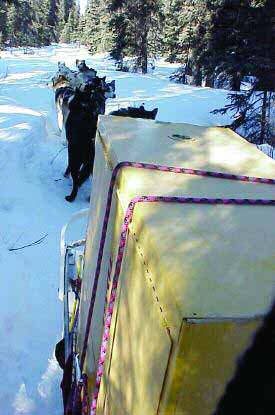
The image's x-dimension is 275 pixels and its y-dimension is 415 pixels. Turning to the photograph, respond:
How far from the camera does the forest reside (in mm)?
12609

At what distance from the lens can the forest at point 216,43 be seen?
12.6 metres

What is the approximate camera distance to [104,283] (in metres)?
2.02

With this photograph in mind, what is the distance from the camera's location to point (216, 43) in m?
13.7

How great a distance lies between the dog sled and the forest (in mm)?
11165

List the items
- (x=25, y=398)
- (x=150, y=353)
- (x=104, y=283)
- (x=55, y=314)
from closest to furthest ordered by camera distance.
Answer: (x=150, y=353), (x=104, y=283), (x=25, y=398), (x=55, y=314)

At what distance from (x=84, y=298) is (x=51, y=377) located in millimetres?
1446

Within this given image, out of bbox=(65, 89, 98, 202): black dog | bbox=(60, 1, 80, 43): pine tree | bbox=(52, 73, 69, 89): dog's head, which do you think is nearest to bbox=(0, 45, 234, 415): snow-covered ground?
bbox=(65, 89, 98, 202): black dog

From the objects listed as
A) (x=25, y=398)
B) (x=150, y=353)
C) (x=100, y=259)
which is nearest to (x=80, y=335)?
(x=100, y=259)

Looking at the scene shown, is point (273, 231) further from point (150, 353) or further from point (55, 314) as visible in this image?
point (55, 314)

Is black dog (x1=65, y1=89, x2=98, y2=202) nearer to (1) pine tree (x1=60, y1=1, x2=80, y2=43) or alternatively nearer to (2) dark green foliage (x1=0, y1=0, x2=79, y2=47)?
(2) dark green foliage (x1=0, y1=0, x2=79, y2=47)

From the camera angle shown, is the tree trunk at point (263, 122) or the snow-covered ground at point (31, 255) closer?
the snow-covered ground at point (31, 255)

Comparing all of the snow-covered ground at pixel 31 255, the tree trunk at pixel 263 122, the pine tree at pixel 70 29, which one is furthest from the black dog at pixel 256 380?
the pine tree at pixel 70 29

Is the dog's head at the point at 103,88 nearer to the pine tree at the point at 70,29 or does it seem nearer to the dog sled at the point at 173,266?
the dog sled at the point at 173,266

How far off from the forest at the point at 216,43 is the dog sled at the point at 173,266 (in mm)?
11165
